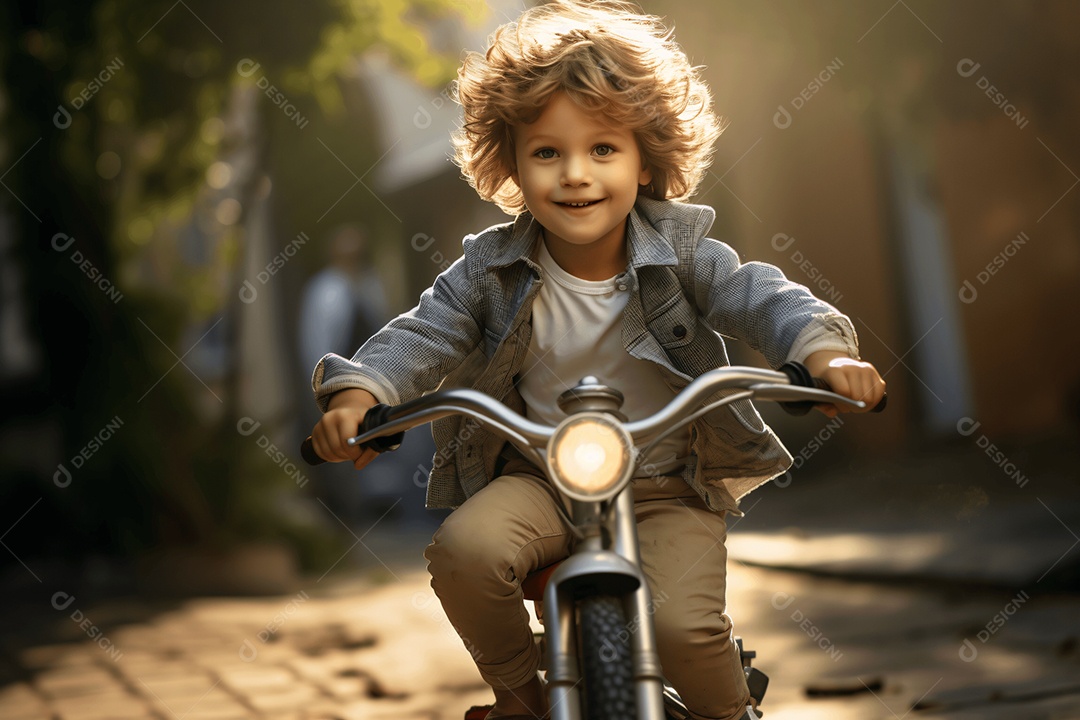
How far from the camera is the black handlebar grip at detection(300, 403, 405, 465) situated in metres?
1.54

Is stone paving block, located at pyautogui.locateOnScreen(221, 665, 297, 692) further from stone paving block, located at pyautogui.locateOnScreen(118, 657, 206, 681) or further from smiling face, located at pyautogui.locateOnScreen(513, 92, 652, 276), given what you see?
smiling face, located at pyautogui.locateOnScreen(513, 92, 652, 276)

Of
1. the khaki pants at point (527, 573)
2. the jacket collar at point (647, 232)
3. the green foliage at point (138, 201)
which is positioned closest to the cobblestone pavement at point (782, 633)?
the green foliage at point (138, 201)

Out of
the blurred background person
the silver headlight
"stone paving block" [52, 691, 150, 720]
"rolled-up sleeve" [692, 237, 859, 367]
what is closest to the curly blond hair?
"rolled-up sleeve" [692, 237, 859, 367]

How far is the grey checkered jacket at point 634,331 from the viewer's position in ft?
6.31

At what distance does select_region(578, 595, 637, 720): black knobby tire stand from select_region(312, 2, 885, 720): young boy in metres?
0.38

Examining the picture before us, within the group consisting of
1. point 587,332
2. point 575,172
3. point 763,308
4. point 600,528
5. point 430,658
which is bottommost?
point 600,528

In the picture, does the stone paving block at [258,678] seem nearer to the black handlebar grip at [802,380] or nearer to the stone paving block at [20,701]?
the stone paving block at [20,701]

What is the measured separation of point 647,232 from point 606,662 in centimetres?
89

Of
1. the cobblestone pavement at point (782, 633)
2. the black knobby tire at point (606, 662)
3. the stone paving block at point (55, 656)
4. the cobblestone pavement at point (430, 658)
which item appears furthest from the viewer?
the stone paving block at point (55, 656)

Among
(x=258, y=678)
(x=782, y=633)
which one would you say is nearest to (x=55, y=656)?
(x=258, y=678)

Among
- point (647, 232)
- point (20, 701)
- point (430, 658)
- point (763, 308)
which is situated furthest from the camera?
point (430, 658)

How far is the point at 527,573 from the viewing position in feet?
6.04

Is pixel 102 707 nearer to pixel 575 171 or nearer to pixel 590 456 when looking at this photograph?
pixel 575 171

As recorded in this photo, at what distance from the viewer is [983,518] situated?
5359 millimetres
